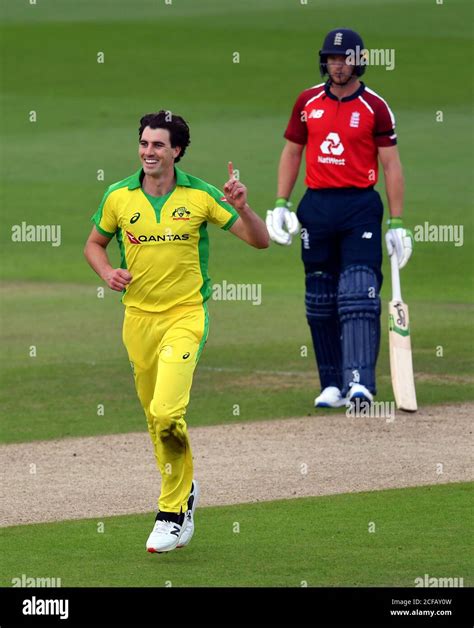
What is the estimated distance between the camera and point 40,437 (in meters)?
12.8

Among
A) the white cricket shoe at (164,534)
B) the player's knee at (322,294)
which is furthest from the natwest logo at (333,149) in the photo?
the white cricket shoe at (164,534)

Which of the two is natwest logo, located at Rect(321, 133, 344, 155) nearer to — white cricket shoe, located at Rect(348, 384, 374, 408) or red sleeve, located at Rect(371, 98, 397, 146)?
red sleeve, located at Rect(371, 98, 397, 146)

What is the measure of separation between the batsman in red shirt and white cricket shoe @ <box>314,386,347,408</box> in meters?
0.01

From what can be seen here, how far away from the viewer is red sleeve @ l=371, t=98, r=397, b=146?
44.1 feet

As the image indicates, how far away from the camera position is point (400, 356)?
44.9 feet

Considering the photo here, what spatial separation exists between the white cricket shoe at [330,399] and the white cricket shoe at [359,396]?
1.38 feet

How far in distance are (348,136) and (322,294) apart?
1.34 meters

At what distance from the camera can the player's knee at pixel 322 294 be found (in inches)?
545

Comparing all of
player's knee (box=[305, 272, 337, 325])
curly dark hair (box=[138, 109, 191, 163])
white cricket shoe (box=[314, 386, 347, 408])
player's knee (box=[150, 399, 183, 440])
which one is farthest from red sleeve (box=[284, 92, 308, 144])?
player's knee (box=[150, 399, 183, 440])
